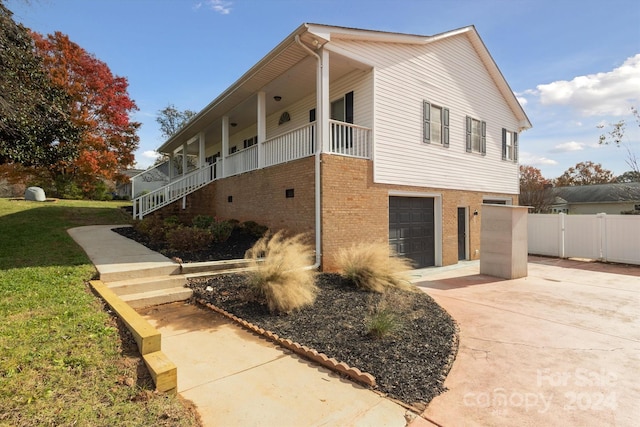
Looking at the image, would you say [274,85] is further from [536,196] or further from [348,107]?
[536,196]

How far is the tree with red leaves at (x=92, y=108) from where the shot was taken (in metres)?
16.1

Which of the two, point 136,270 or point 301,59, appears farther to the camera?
point 301,59

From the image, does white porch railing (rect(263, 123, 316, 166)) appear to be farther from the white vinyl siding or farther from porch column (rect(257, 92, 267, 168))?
the white vinyl siding

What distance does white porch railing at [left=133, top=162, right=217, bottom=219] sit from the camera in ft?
42.5

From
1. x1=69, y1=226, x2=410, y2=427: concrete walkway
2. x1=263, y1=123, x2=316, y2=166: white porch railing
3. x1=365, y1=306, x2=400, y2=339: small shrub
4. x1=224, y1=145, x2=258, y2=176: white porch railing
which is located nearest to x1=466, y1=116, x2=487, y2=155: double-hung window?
x1=263, y1=123, x2=316, y2=166: white porch railing

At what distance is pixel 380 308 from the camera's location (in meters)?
5.09

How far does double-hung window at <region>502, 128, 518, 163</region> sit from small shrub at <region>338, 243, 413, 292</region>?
A: 9.76m

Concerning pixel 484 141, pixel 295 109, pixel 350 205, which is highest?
pixel 295 109

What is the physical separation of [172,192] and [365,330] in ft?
39.4

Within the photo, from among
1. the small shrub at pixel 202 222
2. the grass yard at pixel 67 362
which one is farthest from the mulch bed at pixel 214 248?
A: the grass yard at pixel 67 362

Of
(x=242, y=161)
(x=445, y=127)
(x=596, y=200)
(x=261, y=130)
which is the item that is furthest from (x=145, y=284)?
(x=596, y=200)

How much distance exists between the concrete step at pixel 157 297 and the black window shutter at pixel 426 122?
814cm

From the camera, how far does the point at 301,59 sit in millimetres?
8578

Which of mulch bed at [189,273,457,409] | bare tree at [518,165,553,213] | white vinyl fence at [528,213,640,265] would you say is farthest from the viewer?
bare tree at [518,165,553,213]
